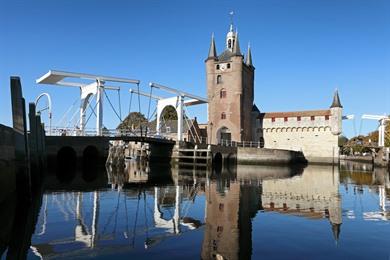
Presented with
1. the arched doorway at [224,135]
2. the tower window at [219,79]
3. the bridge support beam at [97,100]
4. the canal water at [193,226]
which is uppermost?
the tower window at [219,79]

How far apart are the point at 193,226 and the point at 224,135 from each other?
127ft

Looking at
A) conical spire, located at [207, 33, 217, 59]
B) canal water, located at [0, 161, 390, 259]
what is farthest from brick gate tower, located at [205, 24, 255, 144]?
canal water, located at [0, 161, 390, 259]

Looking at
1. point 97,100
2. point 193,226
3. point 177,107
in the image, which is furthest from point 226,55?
point 193,226

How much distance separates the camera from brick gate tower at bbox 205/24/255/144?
4528 cm

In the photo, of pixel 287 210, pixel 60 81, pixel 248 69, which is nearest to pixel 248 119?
pixel 248 69

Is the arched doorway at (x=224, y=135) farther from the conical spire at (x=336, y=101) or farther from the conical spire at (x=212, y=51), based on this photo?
the conical spire at (x=336, y=101)

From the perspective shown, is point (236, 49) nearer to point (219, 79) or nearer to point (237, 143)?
point (219, 79)

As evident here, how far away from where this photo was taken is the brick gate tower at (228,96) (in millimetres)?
45281

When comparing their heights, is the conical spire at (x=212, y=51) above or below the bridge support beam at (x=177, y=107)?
above

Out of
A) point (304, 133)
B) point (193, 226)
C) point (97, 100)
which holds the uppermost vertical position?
point (97, 100)

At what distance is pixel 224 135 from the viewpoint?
155 feet

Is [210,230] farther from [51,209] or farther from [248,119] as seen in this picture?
[248,119]

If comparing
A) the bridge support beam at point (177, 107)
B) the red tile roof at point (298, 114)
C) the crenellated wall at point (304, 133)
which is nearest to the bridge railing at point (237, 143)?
the crenellated wall at point (304, 133)

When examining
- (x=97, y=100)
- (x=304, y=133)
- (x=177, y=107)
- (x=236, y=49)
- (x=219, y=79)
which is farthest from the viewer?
(x=304, y=133)
